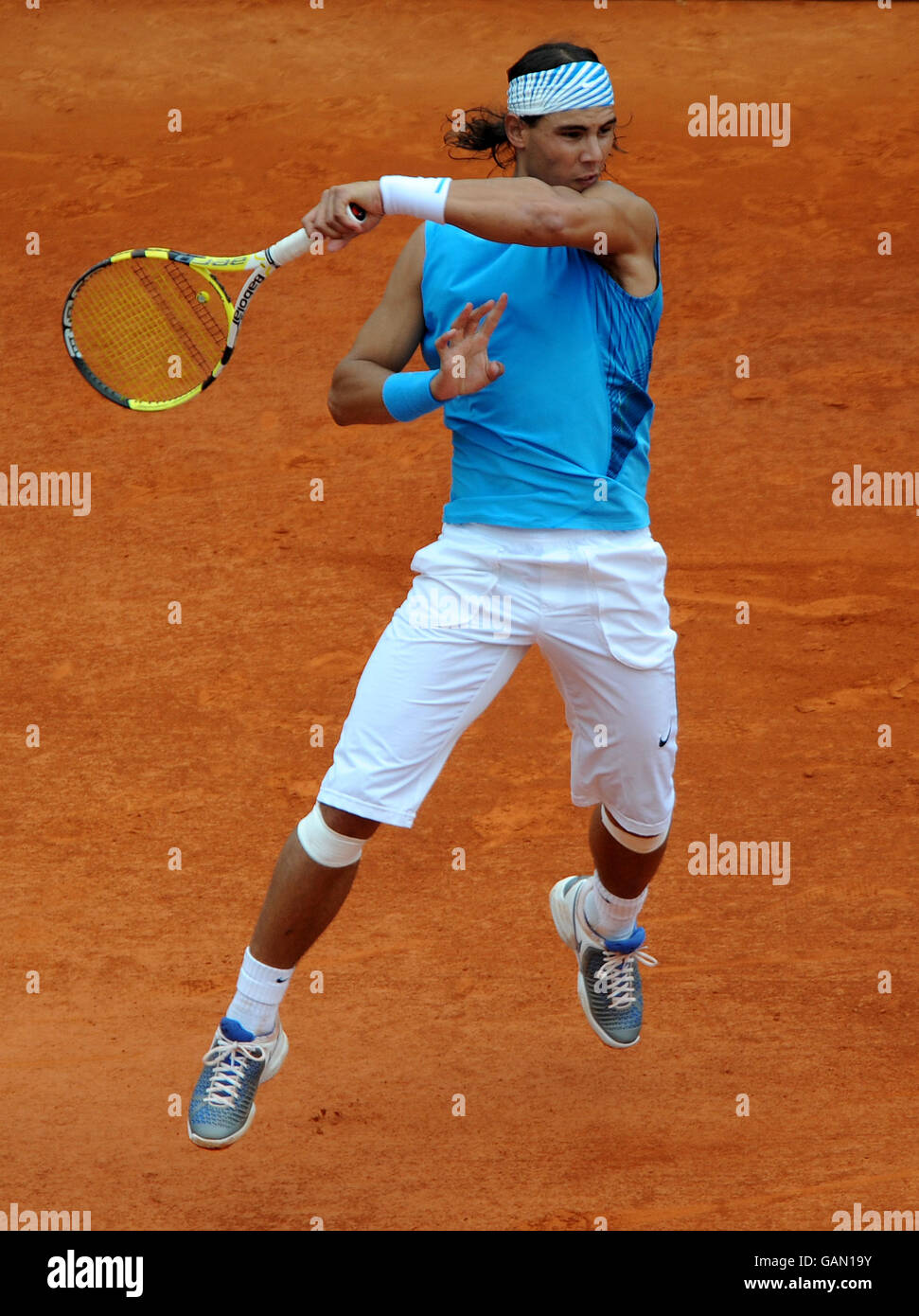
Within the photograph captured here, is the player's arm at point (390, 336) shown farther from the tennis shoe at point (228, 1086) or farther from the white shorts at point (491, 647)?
the tennis shoe at point (228, 1086)

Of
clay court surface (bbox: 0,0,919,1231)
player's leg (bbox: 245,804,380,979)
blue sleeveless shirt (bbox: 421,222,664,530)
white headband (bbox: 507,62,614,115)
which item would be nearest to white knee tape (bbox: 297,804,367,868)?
player's leg (bbox: 245,804,380,979)

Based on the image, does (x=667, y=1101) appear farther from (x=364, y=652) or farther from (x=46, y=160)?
(x=46, y=160)

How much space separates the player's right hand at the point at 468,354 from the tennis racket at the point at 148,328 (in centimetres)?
94

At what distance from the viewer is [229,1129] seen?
3963 millimetres

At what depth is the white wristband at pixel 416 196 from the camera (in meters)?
3.60

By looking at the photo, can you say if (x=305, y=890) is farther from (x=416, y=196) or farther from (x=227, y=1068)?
(x=416, y=196)

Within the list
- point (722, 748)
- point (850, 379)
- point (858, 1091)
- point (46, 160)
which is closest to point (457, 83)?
point (46, 160)

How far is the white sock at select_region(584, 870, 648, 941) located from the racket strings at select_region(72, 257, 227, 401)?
2003mm

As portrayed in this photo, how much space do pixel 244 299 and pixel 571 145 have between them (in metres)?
1.08

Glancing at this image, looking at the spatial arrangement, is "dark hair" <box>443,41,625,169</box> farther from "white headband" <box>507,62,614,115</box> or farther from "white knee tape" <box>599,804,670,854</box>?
"white knee tape" <box>599,804,670,854</box>

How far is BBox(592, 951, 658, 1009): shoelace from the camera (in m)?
4.82

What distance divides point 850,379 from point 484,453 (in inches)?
223
